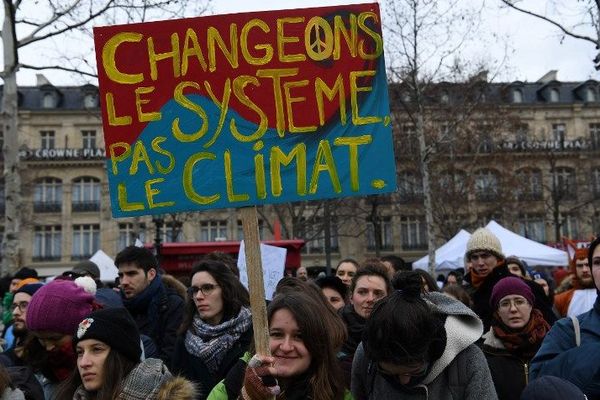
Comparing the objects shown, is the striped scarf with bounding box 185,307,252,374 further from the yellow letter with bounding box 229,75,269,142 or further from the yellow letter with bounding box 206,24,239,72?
the yellow letter with bounding box 206,24,239,72

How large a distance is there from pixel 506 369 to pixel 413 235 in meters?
43.6

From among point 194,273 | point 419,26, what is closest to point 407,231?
point 419,26

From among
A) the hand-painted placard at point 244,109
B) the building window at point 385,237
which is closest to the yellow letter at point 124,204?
the hand-painted placard at point 244,109

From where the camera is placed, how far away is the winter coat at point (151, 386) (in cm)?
274

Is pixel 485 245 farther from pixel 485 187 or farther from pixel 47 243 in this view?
pixel 47 243

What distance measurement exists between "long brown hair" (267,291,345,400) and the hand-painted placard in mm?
490

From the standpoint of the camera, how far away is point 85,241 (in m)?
46.5

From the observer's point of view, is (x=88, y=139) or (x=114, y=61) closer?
(x=114, y=61)

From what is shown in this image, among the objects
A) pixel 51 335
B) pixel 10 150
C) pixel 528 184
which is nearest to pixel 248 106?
pixel 51 335

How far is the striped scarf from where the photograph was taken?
382 centimetres

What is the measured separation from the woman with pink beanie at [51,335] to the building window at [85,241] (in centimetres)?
4468

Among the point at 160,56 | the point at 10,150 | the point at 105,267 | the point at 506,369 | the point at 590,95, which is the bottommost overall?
the point at 506,369

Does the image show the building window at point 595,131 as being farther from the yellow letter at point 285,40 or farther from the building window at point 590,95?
the yellow letter at point 285,40

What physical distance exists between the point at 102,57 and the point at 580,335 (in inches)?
96.9
